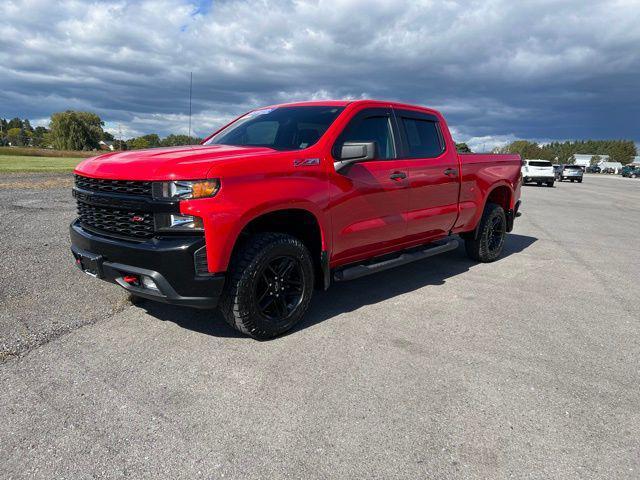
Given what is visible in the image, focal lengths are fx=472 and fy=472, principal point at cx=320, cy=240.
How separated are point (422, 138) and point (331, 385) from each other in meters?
3.23

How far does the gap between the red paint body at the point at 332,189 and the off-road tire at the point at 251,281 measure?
0.16 meters

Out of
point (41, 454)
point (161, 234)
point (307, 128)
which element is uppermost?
point (307, 128)

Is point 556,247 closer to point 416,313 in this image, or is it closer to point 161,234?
point 416,313

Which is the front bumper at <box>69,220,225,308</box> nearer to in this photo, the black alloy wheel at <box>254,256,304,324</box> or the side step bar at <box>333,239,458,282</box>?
the black alloy wheel at <box>254,256,304,324</box>

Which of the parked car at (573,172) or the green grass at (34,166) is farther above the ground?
the parked car at (573,172)

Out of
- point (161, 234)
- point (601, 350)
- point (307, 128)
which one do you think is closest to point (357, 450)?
point (161, 234)

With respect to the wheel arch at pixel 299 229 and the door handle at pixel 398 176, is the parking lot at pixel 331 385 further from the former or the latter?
the door handle at pixel 398 176

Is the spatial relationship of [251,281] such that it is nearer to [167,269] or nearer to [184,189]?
[167,269]

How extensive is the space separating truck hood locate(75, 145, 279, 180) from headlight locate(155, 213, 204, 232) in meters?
0.26

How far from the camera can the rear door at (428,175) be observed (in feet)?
16.1

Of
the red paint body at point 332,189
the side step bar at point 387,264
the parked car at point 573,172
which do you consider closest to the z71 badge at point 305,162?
the red paint body at point 332,189

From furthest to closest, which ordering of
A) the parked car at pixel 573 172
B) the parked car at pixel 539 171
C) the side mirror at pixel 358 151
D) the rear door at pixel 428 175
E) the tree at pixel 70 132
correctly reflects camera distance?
the tree at pixel 70 132 < the parked car at pixel 573 172 < the parked car at pixel 539 171 < the rear door at pixel 428 175 < the side mirror at pixel 358 151

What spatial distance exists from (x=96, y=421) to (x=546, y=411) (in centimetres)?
257

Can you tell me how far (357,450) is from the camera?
2391 mm
